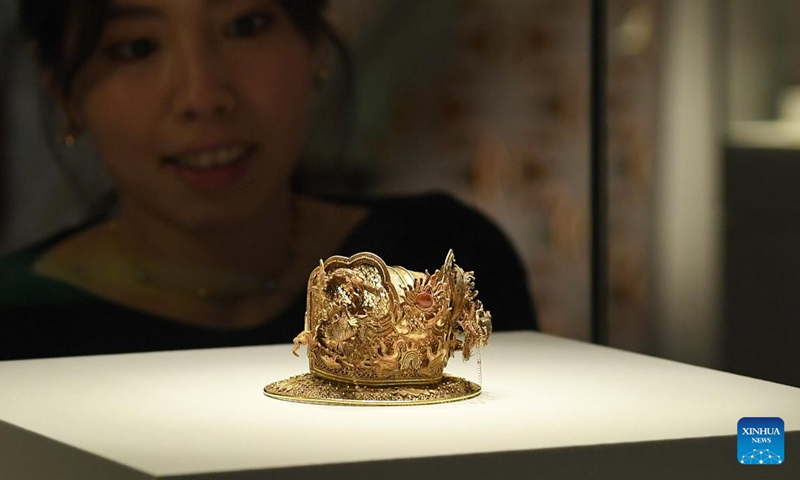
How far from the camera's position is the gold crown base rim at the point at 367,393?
9.00ft

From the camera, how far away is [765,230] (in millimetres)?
3869

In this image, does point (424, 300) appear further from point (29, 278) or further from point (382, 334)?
point (29, 278)

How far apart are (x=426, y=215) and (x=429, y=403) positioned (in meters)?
1.61

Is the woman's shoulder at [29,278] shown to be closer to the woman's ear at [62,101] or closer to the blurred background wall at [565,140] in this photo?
the blurred background wall at [565,140]

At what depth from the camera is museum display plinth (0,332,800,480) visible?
2236 mm

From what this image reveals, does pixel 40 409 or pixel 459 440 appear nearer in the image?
pixel 459 440

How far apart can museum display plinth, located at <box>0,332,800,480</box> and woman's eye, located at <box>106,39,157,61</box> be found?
108 cm

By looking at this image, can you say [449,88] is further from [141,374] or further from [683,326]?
[141,374]

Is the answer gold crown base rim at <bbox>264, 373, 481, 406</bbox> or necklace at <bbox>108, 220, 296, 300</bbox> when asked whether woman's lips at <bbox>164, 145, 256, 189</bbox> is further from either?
gold crown base rim at <bbox>264, 373, 481, 406</bbox>

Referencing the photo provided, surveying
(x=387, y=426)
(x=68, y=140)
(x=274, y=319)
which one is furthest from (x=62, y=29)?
(x=387, y=426)

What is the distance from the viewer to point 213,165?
4.13 metres

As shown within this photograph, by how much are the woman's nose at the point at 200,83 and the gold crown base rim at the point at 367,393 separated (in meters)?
1.39

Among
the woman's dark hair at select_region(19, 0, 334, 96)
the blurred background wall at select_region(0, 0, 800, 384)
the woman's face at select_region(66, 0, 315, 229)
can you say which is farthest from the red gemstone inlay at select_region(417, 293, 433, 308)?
the woman's dark hair at select_region(19, 0, 334, 96)

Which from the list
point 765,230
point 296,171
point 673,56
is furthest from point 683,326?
point 296,171
